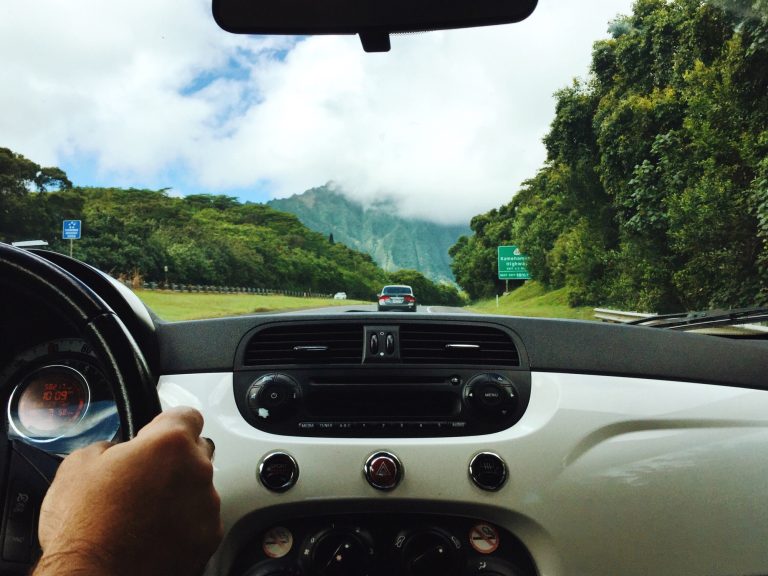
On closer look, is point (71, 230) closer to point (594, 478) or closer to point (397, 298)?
point (397, 298)

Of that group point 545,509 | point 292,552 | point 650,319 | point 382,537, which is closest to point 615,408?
point 545,509

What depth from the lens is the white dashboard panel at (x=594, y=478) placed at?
223 cm

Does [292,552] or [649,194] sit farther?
[649,194]

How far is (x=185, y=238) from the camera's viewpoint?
11.9 ft

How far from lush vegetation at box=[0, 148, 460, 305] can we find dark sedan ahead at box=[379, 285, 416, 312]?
2.9 inches

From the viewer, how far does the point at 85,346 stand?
2270mm

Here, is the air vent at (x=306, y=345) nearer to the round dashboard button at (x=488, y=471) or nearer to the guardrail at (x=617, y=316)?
the round dashboard button at (x=488, y=471)

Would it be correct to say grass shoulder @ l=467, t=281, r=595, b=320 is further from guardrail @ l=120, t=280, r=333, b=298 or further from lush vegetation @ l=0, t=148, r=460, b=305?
guardrail @ l=120, t=280, r=333, b=298

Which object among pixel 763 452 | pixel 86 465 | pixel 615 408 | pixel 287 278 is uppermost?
pixel 287 278

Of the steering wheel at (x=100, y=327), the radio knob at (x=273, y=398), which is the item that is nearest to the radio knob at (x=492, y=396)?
the radio knob at (x=273, y=398)

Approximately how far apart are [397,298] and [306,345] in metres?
0.85

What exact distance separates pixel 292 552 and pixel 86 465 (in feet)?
4.66

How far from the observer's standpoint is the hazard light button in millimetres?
2256

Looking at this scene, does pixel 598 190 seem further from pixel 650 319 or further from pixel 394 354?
pixel 394 354
